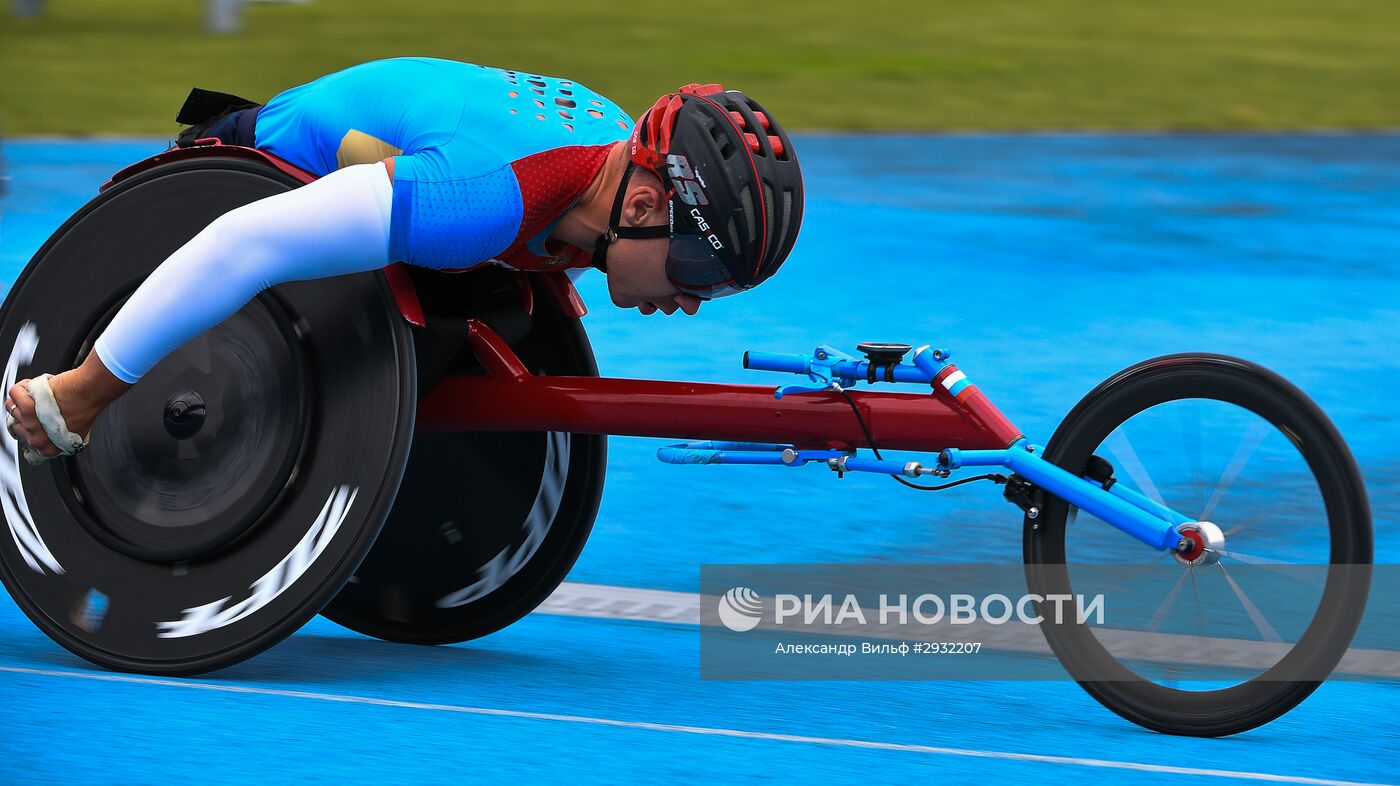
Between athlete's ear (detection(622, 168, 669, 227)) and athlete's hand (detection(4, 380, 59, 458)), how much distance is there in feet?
3.91

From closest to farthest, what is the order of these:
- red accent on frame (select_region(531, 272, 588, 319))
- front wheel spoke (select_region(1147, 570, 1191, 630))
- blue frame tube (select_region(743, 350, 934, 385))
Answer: front wheel spoke (select_region(1147, 570, 1191, 630)), blue frame tube (select_region(743, 350, 934, 385)), red accent on frame (select_region(531, 272, 588, 319))

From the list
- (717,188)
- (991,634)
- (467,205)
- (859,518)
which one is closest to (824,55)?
(859,518)

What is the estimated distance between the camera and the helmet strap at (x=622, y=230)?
388 centimetres

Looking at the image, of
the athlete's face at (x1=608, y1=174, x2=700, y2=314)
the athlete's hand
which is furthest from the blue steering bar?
the athlete's hand

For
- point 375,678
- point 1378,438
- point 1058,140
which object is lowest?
point 1058,140

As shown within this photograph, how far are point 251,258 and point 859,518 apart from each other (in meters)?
2.51

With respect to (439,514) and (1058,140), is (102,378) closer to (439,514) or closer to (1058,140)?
(439,514)

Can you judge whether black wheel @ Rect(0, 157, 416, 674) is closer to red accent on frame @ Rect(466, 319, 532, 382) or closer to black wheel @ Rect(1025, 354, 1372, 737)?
red accent on frame @ Rect(466, 319, 532, 382)

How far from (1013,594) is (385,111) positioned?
2056 mm

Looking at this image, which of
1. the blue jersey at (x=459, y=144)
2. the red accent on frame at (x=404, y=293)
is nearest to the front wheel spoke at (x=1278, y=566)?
the blue jersey at (x=459, y=144)

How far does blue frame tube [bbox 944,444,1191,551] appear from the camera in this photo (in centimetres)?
363

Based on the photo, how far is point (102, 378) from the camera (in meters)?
3.82

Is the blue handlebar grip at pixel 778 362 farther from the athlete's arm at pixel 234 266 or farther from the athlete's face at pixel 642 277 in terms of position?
the athlete's arm at pixel 234 266

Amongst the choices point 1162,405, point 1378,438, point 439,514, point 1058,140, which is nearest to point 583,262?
point 439,514
